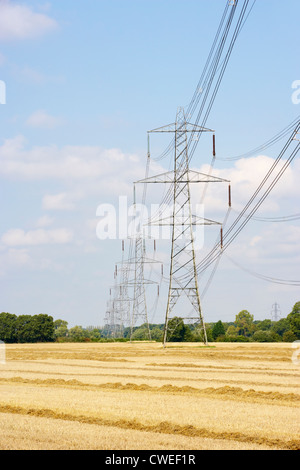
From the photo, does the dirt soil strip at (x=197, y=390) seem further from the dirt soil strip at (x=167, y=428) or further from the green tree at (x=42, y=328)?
the green tree at (x=42, y=328)

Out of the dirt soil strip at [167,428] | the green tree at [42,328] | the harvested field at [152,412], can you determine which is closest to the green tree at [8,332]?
the green tree at [42,328]

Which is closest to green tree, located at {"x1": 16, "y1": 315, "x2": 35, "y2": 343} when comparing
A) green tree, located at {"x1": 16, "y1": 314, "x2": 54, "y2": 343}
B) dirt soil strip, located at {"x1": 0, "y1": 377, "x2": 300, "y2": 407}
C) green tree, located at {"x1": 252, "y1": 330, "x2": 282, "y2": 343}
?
green tree, located at {"x1": 16, "y1": 314, "x2": 54, "y2": 343}

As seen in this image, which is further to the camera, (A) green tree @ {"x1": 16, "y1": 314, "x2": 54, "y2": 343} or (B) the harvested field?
(A) green tree @ {"x1": 16, "y1": 314, "x2": 54, "y2": 343}

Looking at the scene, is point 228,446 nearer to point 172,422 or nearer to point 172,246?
point 172,422

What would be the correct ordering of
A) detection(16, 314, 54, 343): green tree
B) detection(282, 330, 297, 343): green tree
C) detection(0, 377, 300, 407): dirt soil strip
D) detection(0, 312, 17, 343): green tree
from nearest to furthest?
1. detection(0, 377, 300, 407): dirt soil strip
2. detection(282, 330, 297, 343): green tree
3. detection(16, 314, 54, 343): green tree
4. detection(0, 312, 17, 343): green tree

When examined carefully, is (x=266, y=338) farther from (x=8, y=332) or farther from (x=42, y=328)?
(x=8, y=332)

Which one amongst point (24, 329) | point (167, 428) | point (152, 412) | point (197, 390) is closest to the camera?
point (167, 428)

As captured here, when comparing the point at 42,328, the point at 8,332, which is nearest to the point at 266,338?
the point at 42,328

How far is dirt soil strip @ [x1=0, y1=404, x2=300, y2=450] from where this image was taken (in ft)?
59.3

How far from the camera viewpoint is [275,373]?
45.9 m

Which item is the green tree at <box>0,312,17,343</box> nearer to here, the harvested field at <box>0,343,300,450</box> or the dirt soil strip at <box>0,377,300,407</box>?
the harvested field at <box>0,343,300,450</box>

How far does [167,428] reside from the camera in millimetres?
20500
